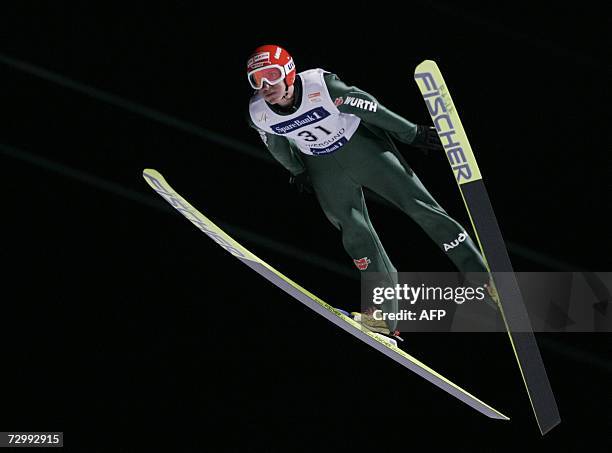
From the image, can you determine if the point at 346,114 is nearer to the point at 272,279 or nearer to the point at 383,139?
the point at 383,139

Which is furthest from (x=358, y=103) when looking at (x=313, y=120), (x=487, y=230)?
(x=487, y=230)

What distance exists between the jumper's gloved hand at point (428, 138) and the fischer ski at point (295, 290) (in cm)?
87

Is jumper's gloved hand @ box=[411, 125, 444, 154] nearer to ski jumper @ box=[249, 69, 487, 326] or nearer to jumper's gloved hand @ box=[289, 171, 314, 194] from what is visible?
ski jumper @ box=[249, 69, 487, 326]

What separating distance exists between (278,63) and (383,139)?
69cm

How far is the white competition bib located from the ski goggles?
5.6 inches

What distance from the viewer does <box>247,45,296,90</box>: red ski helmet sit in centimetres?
464

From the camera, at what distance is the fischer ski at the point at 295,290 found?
4898 mm

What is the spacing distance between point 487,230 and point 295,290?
0.95 meters
